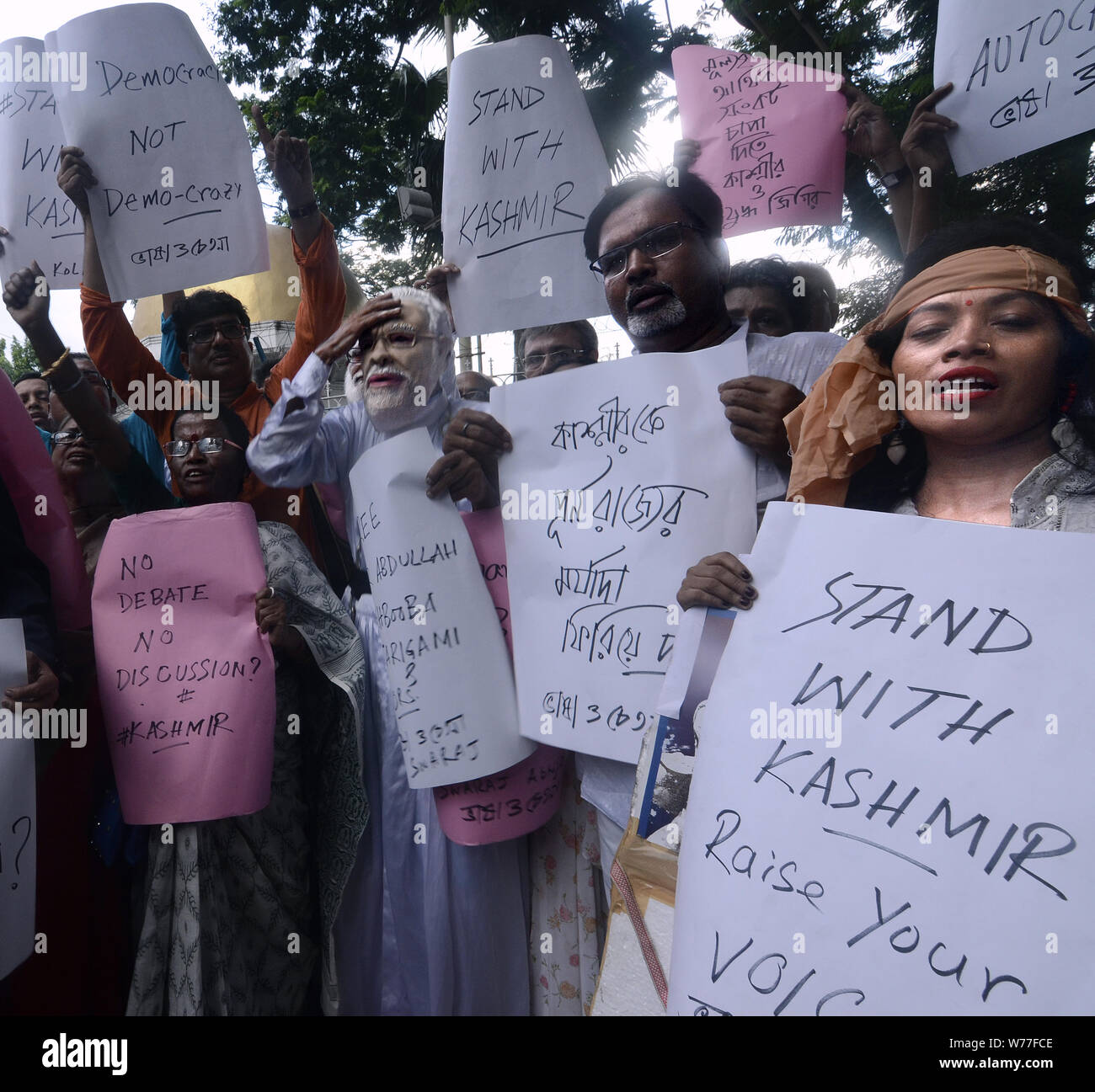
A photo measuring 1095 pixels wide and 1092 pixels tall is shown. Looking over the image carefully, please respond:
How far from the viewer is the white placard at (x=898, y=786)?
1.02m

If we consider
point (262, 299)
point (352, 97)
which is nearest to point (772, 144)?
point (262, 299)

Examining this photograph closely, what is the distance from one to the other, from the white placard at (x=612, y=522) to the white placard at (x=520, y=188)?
1.42ft

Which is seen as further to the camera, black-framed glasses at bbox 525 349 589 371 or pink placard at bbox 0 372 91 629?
black-framed glasses at bbox 525 349 589 371

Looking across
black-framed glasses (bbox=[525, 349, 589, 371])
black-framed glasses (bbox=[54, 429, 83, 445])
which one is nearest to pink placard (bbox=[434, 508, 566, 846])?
black-framed glasses (bbox=[525, 349, 589, 371])

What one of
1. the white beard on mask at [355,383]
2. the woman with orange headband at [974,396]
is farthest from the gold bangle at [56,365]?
the woman with orange headband at [974,396]

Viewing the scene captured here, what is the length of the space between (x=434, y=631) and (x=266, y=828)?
83 centimetres

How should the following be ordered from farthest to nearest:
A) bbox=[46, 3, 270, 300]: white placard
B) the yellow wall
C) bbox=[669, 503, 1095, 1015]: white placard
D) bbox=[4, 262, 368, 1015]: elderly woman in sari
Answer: the yellow wall → bbox=[46, 3, 270, 300]: white placard → bbox=[4, 262, 368, 1015]: elderly woman in sari → bbox=[669, 503, 1095, 1015]: white placard

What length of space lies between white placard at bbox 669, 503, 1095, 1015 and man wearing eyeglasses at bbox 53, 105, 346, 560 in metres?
1.70

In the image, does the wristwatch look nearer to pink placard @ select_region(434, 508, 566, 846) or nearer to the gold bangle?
pink placard @ select_region(434, 508, 566, 846)

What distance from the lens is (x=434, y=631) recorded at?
1.95 m

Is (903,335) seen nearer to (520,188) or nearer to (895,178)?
(895,178)

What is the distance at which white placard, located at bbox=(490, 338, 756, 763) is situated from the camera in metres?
1.67

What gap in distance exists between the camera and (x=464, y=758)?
1911 mm
